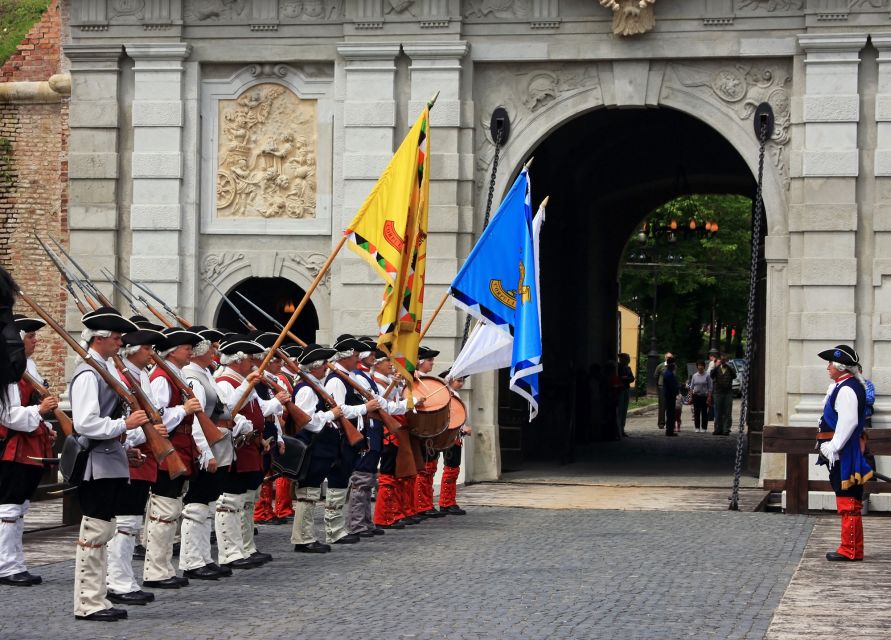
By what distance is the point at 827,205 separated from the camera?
21609mm

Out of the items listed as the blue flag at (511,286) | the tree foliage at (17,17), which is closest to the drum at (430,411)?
the blue flag at (511,286)

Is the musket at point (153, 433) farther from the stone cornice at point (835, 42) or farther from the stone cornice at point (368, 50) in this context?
the stone cornice at point (835, 42)

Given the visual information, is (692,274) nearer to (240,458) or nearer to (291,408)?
(291,408)

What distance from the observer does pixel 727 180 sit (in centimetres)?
3125

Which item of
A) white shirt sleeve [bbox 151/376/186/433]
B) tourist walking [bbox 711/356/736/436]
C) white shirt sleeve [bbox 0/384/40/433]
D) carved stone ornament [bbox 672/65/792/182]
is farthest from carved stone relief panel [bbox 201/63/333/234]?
tourist walking [bbox 711/356/736/436]

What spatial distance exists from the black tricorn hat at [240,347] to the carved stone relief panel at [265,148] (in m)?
9.14

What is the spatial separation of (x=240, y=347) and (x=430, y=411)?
4321mm

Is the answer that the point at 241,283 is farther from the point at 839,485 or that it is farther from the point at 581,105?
the point at 839,485

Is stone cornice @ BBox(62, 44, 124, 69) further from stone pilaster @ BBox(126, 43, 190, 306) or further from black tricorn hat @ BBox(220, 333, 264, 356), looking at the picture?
black tricorn hat @ BBox(220, 333, 264, 356)

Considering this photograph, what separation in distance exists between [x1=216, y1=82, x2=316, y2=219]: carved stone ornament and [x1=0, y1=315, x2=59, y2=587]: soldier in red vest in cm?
1003

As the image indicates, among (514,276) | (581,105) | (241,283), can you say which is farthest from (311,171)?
(514,276)

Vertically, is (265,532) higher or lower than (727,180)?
lower

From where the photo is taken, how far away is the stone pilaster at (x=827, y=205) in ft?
70.5

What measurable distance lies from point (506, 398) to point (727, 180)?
29.1ft
